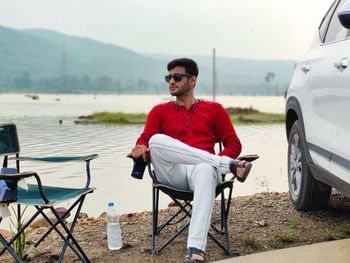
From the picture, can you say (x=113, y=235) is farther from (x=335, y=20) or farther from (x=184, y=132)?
(x=335, y=20)

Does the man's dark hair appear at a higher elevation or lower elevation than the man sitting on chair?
higher

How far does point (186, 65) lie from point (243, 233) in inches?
52.9

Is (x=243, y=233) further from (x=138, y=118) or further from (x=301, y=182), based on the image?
(x=138, y=118)

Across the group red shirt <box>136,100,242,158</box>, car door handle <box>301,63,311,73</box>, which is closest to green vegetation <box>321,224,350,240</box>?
red shirt <box>136,100,242,158</box>

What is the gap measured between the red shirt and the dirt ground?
696 mm

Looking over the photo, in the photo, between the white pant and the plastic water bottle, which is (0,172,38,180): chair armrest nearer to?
the white pant

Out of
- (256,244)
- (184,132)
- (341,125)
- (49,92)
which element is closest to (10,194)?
(184,132)

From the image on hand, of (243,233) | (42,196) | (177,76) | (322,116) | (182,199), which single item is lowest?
(243,233)

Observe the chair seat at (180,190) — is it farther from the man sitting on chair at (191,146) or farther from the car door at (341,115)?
the car door at (341,115)

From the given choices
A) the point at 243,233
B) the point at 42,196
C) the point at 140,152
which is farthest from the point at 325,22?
the point at 42,196

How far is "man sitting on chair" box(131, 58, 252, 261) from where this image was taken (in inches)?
145

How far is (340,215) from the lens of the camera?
489 centimetres

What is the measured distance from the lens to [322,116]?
413 cm

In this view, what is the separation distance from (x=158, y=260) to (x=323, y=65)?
175 cm
